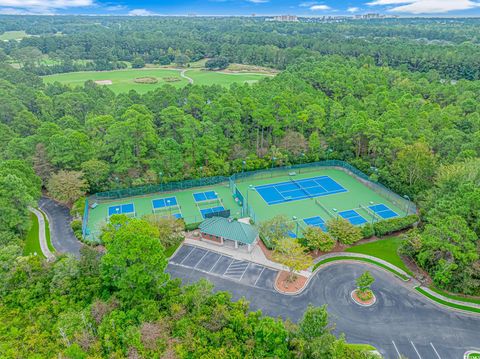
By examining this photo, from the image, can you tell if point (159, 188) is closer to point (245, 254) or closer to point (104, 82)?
point (245, 254)

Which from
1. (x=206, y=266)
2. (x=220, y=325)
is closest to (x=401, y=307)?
(x=220, y=325)

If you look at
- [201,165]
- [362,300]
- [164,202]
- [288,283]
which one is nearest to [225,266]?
[288,283]

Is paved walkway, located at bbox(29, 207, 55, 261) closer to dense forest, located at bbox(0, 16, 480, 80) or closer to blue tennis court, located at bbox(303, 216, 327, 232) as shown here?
blue tennis court, located at bbox(303, 216, 327, 232)

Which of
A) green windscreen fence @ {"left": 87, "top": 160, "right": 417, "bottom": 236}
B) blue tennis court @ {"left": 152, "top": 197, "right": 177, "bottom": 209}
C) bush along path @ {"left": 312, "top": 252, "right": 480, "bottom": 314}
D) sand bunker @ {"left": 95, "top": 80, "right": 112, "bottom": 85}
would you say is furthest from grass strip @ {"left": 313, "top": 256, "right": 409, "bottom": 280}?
sand bunker @ {"left": 95, "top": 80, "right": 112, "bottom": 85}

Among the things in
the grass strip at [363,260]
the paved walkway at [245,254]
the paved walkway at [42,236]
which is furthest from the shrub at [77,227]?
the grass strip at [363,260]

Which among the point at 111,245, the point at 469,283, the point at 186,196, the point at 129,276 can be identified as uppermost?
the point at 111,245

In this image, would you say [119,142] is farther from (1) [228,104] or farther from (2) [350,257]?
Result: (2) [350,257]
